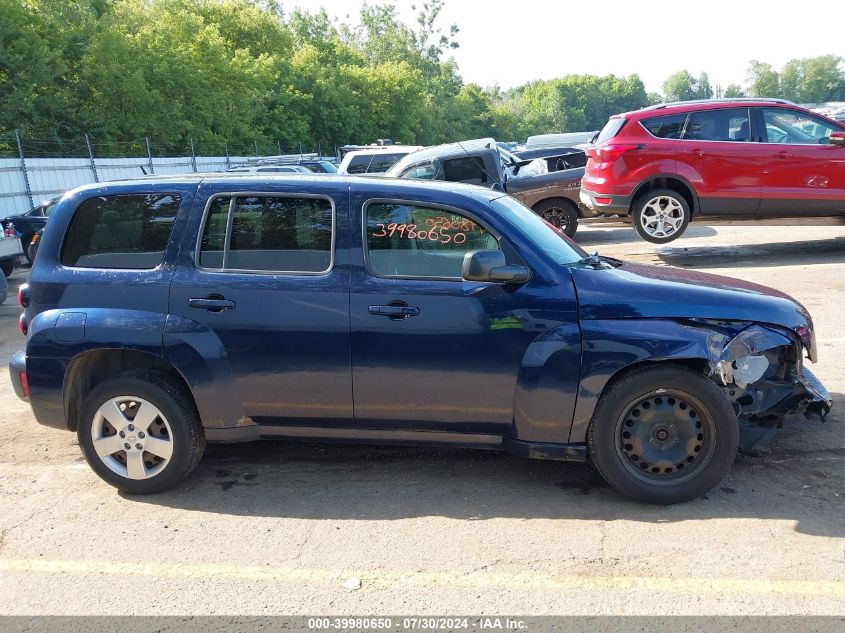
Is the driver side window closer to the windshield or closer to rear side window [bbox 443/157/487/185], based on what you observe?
rear side window [bbox 443/157/487/185]

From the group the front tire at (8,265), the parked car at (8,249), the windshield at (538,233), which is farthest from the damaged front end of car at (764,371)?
the front tire at (8,265)

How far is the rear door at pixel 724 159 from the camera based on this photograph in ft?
34.7

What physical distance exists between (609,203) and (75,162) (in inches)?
714

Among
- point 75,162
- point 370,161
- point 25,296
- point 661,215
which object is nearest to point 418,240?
point 25,296

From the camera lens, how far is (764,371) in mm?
4238

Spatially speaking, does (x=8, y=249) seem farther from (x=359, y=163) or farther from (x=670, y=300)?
(x=670, y=300)

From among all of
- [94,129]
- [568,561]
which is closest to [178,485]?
[568,561]

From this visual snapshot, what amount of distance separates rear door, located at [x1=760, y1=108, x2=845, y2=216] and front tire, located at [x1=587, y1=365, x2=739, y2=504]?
7.59 m

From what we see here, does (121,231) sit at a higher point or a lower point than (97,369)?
higher

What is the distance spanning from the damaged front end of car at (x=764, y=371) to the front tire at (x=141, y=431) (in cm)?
291

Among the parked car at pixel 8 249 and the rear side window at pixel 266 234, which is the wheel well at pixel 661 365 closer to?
the rear side window at pixel 266 234

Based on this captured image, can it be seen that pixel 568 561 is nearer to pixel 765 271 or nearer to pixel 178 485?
pixel 178 485

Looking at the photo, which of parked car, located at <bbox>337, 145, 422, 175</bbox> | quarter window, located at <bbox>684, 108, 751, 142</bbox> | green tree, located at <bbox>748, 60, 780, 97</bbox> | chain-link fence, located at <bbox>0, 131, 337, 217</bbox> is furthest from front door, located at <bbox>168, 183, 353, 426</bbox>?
green tree, located at <bbox>748, 60, 780, 97</bbox>

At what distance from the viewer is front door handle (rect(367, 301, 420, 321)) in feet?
13.7
